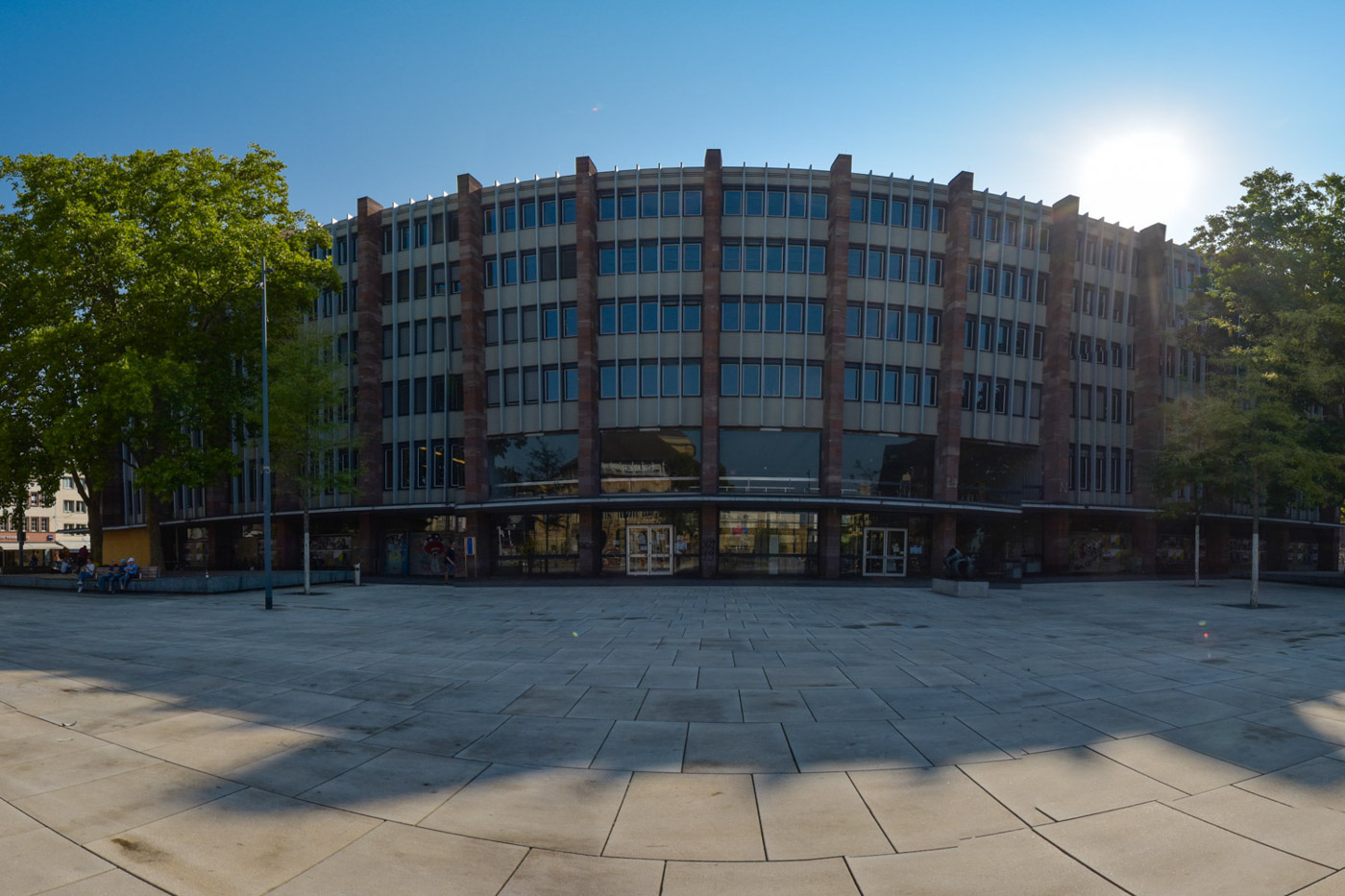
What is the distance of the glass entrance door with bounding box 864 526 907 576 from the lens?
3212 centimetres

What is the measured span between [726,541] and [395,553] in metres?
18.3

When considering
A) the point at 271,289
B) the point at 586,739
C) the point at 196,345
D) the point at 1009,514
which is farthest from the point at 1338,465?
the point at 196,345

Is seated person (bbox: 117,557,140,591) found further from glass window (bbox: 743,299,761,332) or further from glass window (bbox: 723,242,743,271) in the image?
glass window (bbox: 723,242,743,271)

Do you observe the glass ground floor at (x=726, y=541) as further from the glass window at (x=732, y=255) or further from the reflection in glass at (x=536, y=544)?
the glass window at (x=732, y=255)

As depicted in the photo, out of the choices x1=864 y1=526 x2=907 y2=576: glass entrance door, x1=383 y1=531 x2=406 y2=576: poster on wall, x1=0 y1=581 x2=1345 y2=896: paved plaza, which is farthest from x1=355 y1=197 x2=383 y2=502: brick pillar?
x1=864 y1=526 x2=907 y2=576: glass entrance door

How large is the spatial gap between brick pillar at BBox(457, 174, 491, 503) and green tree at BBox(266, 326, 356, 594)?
242 inches

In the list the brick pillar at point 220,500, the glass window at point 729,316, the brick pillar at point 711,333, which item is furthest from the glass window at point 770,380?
the brick pillar at point 220,500

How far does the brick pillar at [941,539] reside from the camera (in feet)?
104

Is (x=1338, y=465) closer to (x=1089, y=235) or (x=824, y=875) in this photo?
(x=1089, y=235)

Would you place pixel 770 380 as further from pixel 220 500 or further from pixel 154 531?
pixel 220 500

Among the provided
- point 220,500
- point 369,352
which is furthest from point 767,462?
point 220,500

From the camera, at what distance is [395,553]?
3559 cm

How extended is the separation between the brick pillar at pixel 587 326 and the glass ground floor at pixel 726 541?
1.98 m

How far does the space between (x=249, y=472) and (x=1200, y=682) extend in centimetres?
4408
